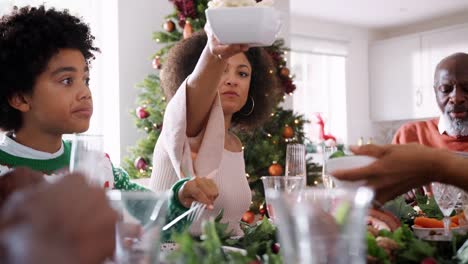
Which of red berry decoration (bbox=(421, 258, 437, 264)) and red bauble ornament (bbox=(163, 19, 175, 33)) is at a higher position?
Result: red bauble ornament (bbox=(163, 19, 175, 33))

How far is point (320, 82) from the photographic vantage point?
298 inches

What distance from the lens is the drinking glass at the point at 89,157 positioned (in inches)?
31.6

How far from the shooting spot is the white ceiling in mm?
6473

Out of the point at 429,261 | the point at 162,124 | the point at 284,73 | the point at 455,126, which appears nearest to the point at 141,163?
the point at 162,124

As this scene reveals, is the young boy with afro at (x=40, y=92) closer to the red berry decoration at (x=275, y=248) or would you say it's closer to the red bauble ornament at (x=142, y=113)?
the red berry decoration at (x=275, y=248)

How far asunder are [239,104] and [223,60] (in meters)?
0.48

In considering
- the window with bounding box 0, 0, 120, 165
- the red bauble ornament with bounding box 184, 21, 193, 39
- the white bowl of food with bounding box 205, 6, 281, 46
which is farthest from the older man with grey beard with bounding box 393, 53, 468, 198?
the window with bounding box 0, 0, 120, 165

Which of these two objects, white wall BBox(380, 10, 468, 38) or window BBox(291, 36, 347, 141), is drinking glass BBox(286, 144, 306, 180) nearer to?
window BBox(291, 36, 347, 141)

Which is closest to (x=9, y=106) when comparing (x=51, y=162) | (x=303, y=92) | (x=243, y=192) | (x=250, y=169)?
(x=51, y=162)

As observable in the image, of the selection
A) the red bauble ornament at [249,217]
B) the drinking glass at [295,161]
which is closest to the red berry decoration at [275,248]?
the drinking glass at [295,161]

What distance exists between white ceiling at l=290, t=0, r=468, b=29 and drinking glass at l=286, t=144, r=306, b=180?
14.8ft

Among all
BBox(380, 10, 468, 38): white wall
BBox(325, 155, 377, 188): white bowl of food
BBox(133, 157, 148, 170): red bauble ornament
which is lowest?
BBox(133, 157, 148, 170): red bauble ornament

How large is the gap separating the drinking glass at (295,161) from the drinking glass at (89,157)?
4.27 feet

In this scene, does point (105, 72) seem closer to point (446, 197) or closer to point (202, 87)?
point (202, 87)
